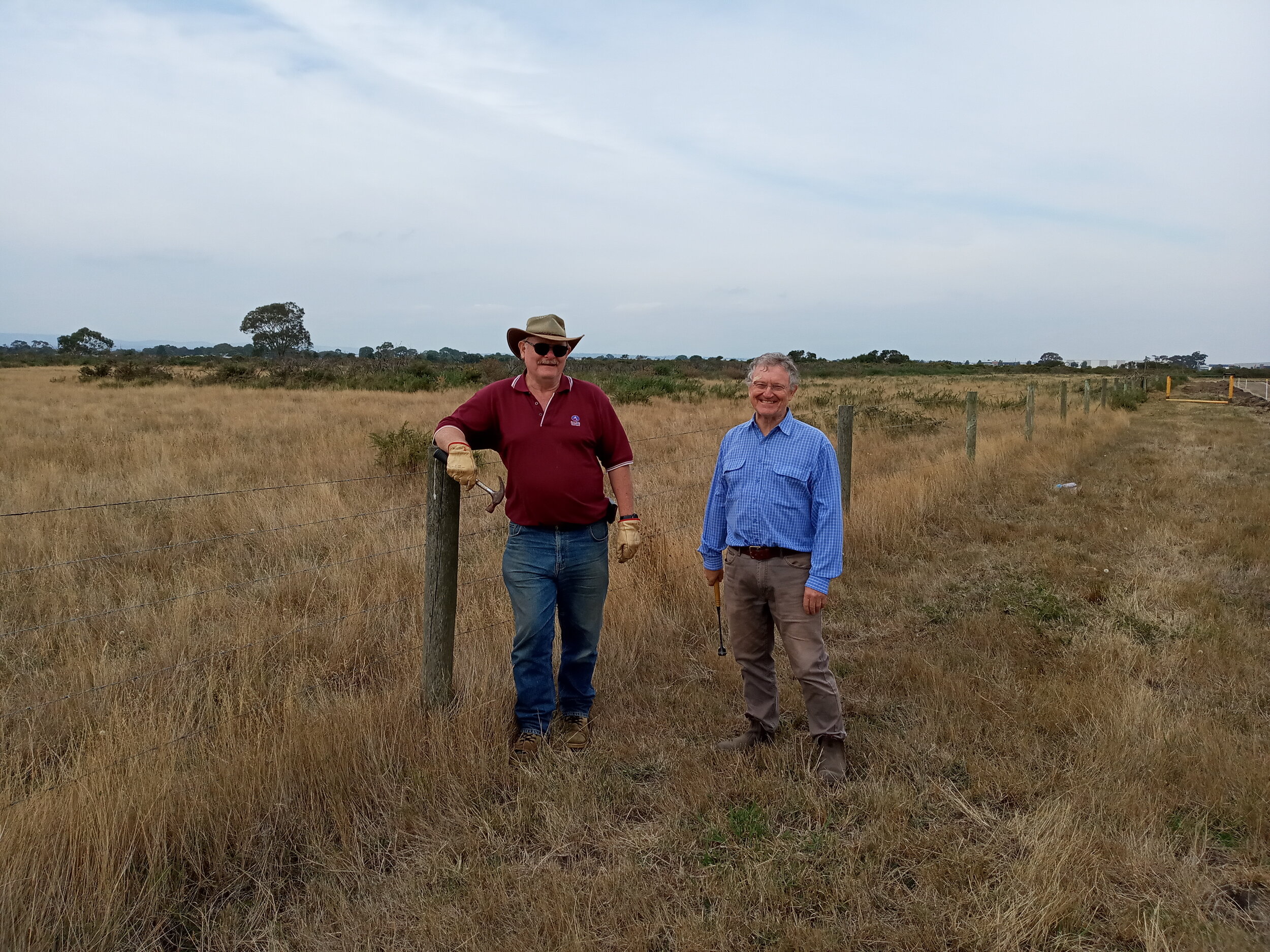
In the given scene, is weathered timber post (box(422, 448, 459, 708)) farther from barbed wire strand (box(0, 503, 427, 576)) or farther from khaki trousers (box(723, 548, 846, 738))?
khaki trousers (box(723, 548, 846, 738))

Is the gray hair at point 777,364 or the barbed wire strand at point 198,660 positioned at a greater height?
the gray hair at point 777,364

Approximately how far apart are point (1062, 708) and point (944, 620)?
1.55 metres

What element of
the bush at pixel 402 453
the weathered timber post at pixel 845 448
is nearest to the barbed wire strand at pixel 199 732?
the weathered timber post at pixel 845 448

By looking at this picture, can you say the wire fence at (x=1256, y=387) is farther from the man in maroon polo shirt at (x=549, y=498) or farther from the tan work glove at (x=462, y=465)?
the tan work glove at (x=462, y=465)

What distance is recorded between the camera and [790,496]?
3287 mm

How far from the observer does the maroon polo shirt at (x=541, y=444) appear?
3348mm

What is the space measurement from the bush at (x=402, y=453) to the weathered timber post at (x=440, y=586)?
6938mm

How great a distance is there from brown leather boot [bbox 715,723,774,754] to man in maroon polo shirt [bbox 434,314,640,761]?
2.07ft

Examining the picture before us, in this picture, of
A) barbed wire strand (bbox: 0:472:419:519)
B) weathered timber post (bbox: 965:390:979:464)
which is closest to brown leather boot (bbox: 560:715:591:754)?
barbed wire strand (bbox: 0:472:419:519)

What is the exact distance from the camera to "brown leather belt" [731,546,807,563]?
10.9ft

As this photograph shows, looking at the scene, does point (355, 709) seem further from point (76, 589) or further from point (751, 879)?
point (76, 589)

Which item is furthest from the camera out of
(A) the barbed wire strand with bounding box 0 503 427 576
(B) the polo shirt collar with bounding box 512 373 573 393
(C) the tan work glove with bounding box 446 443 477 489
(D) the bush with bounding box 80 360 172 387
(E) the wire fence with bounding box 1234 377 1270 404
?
(E) the wire fence with bounding box 1234 377 1270 404

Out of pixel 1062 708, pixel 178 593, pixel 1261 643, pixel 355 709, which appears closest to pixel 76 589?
pixel 178 593

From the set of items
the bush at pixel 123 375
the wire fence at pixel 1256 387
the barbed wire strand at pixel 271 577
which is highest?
the wire fence at pixel 1256 387
